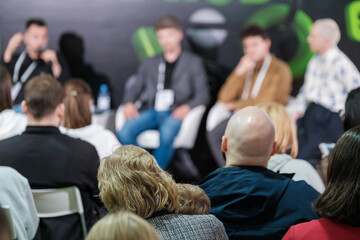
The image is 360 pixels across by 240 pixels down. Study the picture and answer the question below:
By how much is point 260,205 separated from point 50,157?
1.28 m

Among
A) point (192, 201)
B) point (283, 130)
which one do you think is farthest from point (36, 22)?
point (192, 201)

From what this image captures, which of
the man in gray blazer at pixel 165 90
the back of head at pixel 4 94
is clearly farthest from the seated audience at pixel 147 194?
the man in gray blazer at pixel 165 90

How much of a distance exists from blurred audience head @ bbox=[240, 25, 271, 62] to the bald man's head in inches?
143

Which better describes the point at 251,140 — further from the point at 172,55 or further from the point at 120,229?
the point at 172,55

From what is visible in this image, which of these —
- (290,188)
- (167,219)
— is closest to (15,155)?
(167,219)

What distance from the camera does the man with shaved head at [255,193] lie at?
2.12 metres

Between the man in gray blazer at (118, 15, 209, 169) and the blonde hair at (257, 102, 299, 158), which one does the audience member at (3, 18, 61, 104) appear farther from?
the blonde hair at (257, 102, 299, 158)

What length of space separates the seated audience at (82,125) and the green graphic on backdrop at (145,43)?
2.60m

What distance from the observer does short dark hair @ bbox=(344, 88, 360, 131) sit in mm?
2773

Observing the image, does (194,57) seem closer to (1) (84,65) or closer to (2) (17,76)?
(1) (84,65)

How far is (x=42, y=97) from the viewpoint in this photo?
2961 mm

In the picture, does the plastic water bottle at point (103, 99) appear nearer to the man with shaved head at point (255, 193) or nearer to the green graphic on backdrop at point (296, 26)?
the green graphic on backdrop at point (296, 26)

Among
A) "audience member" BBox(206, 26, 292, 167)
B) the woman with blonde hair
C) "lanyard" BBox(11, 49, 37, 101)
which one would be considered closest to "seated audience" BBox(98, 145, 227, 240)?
the woman with blonde hair

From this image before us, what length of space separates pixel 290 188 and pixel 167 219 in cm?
74
